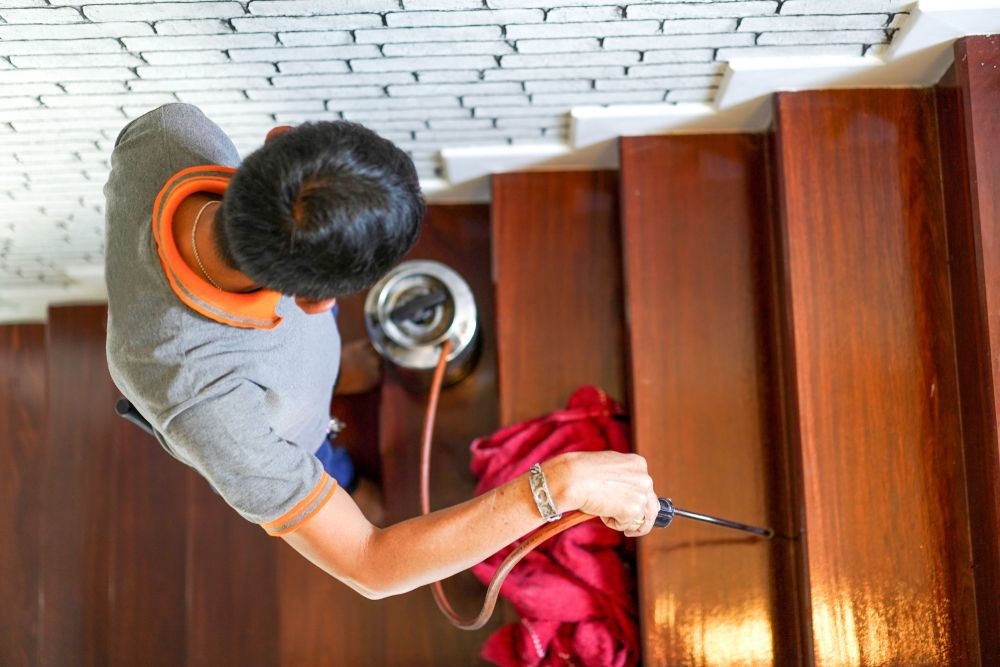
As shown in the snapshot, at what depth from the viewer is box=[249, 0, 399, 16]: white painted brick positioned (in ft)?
4.36

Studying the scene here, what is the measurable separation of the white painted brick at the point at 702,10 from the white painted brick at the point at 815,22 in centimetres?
2

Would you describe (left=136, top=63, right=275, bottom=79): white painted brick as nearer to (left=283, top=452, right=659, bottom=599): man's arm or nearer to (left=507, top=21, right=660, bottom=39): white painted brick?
(left=507, top=21, right=660, bottom=39): white painted brick

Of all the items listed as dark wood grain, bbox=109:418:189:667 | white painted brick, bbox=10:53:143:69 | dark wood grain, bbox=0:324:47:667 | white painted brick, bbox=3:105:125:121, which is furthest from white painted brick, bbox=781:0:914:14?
dark wood grain, bbox=0:324:47:667

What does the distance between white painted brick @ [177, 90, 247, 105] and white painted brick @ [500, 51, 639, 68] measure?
1.63ft

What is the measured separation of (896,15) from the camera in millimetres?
1343

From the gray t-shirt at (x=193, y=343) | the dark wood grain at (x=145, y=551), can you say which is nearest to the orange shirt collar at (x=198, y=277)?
the gray t-shirt at (x=193, y=343)

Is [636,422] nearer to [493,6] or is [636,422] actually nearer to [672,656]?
[672,656]

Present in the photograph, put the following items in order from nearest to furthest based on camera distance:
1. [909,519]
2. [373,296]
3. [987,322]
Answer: [987,322] < [909,519] < [373,296]

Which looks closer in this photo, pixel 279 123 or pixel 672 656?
pixel 672 656

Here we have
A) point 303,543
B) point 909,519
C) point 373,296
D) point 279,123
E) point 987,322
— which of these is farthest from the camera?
point 373,296

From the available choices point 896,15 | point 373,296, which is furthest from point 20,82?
point 896,15

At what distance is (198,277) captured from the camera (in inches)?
41.1

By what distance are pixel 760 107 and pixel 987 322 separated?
0.56 m

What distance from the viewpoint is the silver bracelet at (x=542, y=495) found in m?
1.17
